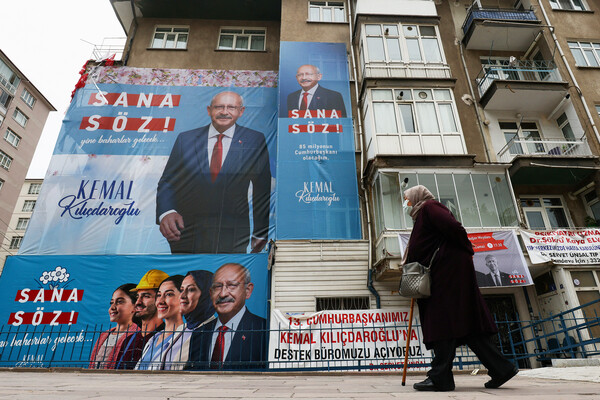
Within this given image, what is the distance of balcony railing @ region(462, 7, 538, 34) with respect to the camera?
14281 mm

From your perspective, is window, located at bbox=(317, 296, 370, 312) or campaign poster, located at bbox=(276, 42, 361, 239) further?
campaign poster, located at bbox=(276, 42, 361, 239)

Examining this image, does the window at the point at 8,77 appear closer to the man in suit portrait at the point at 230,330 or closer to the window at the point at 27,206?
the window at the point at 27,206

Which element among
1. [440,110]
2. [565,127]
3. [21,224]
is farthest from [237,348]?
[21,224]

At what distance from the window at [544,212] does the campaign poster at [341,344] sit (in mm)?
7297

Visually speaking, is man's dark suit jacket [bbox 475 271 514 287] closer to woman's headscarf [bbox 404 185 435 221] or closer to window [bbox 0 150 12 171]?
woman's headscarf [bbox 404 185 435 221]

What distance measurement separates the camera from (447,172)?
11.1 meters

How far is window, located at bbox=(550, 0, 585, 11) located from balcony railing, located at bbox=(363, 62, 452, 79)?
→ 7.22 m

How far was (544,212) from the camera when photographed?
1232 cm

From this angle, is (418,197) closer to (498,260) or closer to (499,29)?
(498,260)

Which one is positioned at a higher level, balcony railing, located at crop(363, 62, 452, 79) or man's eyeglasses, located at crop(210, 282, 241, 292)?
balcony railing, located at crop(363, 62, 452, 79)

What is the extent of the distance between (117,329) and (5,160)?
34.3 m

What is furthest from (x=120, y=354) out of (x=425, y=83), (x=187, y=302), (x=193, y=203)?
(x=425, y=83)

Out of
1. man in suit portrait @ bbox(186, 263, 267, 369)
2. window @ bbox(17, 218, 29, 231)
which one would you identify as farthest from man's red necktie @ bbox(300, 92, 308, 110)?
window @ bbox(17, 218, 29, 231)

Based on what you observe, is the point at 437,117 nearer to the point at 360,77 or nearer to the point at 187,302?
the point at 360,77
